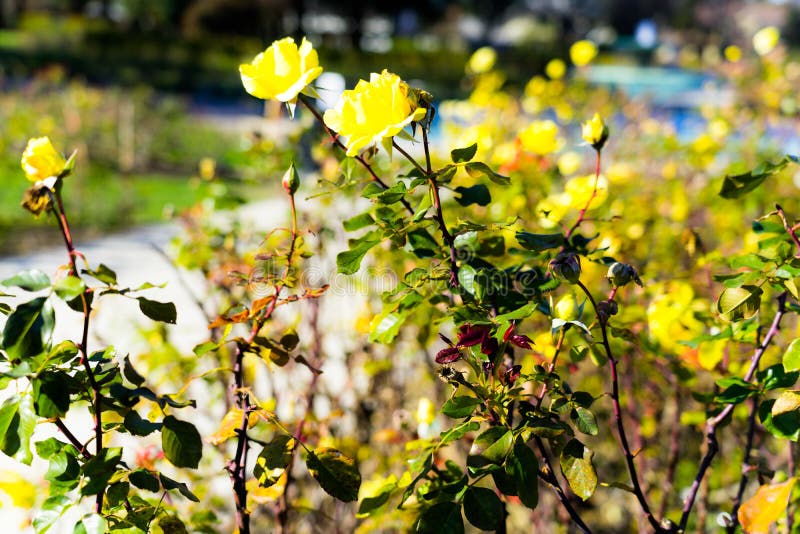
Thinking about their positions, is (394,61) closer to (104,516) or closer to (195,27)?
(195,27)

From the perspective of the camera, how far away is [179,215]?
1889 mm

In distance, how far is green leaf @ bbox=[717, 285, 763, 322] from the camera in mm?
767

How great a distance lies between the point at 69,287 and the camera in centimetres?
61

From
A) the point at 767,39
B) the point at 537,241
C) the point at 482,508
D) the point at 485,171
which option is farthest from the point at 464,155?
the point at 767,39

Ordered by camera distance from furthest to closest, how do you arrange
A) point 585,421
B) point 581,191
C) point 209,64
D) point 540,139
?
point 209,64 < point 540,139 < point 581,191 < point 585,421

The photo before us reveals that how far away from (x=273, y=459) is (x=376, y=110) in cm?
40

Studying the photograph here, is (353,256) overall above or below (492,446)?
above

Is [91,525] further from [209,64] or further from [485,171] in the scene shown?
[209,64]

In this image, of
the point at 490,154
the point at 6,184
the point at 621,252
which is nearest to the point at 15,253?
the point at 6,184

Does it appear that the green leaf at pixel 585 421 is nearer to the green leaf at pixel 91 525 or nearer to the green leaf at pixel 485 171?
the green leaf at pixel 485 171

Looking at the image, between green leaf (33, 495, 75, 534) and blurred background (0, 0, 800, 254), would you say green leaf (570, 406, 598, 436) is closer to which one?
green leaf (33, 495, 75, 534)

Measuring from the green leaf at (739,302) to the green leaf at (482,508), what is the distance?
328 mm

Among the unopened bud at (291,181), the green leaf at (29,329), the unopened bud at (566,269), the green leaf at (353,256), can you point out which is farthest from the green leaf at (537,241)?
the green leaf at (29,329)

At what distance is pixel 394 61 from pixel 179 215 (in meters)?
21.6
